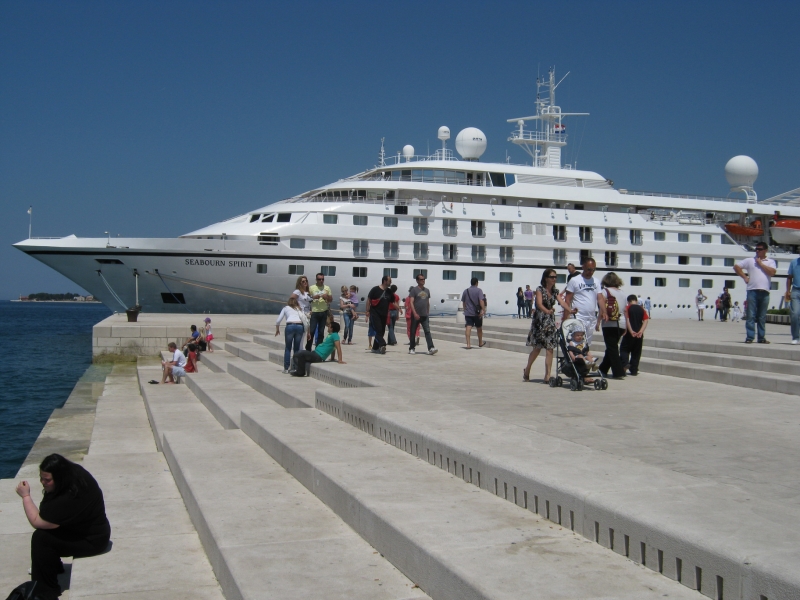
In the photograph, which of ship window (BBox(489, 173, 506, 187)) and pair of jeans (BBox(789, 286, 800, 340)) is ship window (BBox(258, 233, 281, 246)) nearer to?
ship window (BBox(489, 173, 506, 187))

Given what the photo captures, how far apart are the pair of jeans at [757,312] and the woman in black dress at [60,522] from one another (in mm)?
10335

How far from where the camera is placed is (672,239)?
42781 mm

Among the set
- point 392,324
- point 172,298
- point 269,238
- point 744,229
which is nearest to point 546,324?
point 392,324

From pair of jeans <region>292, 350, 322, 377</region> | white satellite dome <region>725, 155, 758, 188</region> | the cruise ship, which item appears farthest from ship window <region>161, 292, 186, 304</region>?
white satellite dome <region>725, 155, 758, 188</region>

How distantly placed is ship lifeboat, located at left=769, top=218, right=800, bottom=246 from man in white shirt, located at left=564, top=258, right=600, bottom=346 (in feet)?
128

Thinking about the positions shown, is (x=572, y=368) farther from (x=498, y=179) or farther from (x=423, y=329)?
(x=498, y=179)

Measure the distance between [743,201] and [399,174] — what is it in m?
21.7

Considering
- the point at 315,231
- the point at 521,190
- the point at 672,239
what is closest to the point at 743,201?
the point at 672,239

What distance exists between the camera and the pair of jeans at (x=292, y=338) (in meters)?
12.5

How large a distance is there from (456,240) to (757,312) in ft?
86.9

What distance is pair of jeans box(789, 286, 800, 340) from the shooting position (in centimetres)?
1197

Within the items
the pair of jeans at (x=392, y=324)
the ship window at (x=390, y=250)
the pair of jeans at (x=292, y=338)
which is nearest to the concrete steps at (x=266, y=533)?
the pair of jeans at (x=292, y=338)

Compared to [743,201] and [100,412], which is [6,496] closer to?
[100,412]

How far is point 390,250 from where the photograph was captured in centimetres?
3722
